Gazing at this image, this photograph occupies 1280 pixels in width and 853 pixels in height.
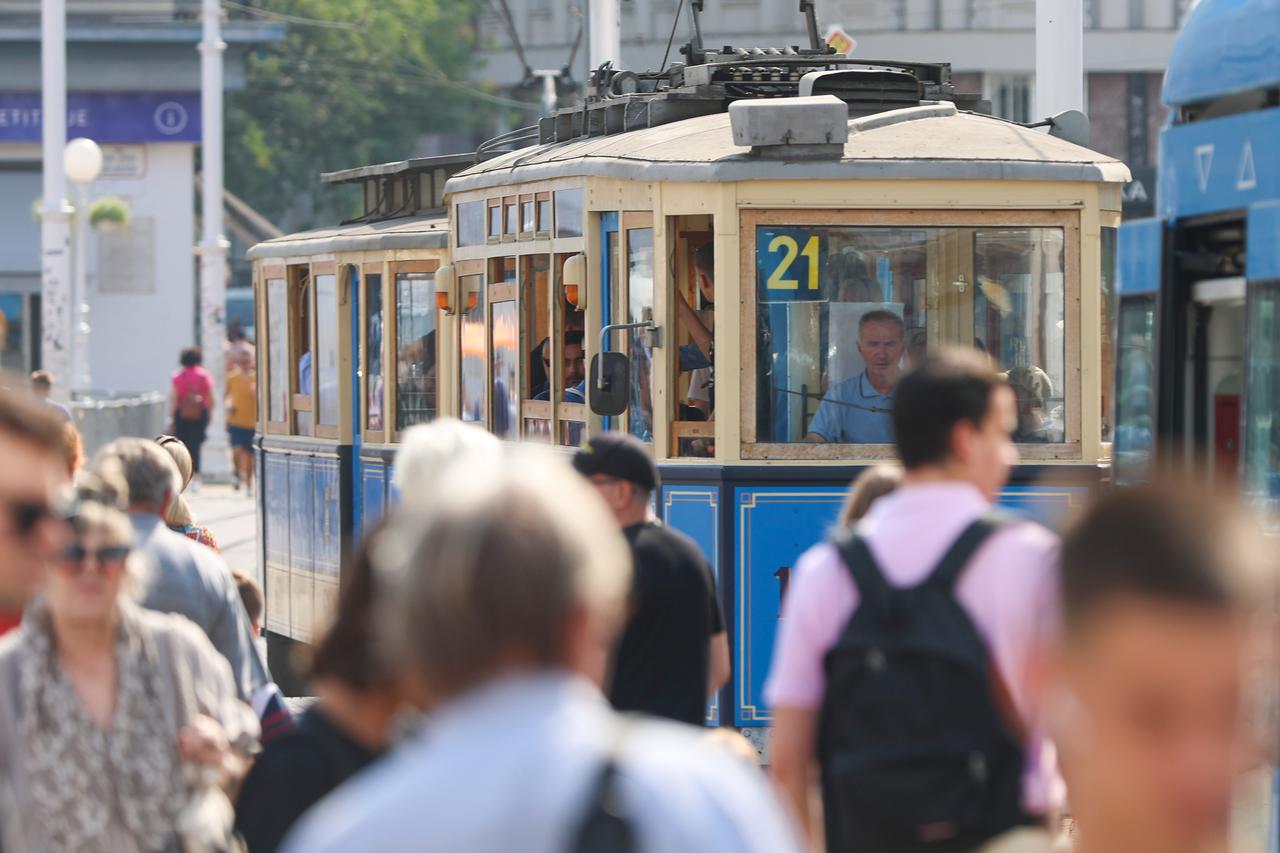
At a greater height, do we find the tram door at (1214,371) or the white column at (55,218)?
the white column at (55,218)

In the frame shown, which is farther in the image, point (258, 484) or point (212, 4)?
point (212, 4)

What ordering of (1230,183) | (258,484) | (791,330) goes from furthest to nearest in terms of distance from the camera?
(258,484)
(791,330)
(1230,183)

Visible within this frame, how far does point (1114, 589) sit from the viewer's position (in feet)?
7.66

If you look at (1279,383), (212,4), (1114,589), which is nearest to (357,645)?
(1114,589)

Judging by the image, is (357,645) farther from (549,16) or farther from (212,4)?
(549,16)

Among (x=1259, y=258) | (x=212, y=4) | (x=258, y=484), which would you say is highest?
(x=212, y=4)

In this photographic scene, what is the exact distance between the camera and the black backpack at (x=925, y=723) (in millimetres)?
3957

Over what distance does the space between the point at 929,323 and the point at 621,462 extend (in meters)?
4.22

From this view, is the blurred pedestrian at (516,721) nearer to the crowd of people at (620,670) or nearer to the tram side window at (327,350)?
the crowd of people at (620,670)

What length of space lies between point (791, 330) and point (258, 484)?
668cm

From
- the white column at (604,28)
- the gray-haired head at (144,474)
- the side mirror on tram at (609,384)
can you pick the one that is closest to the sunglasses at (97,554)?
the gray-haired head at (144,474)

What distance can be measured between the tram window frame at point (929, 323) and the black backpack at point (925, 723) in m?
5.65

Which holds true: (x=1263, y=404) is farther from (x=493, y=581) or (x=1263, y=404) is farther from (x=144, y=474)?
(x=493, y=581)

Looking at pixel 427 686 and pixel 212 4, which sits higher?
pixel 212 4
